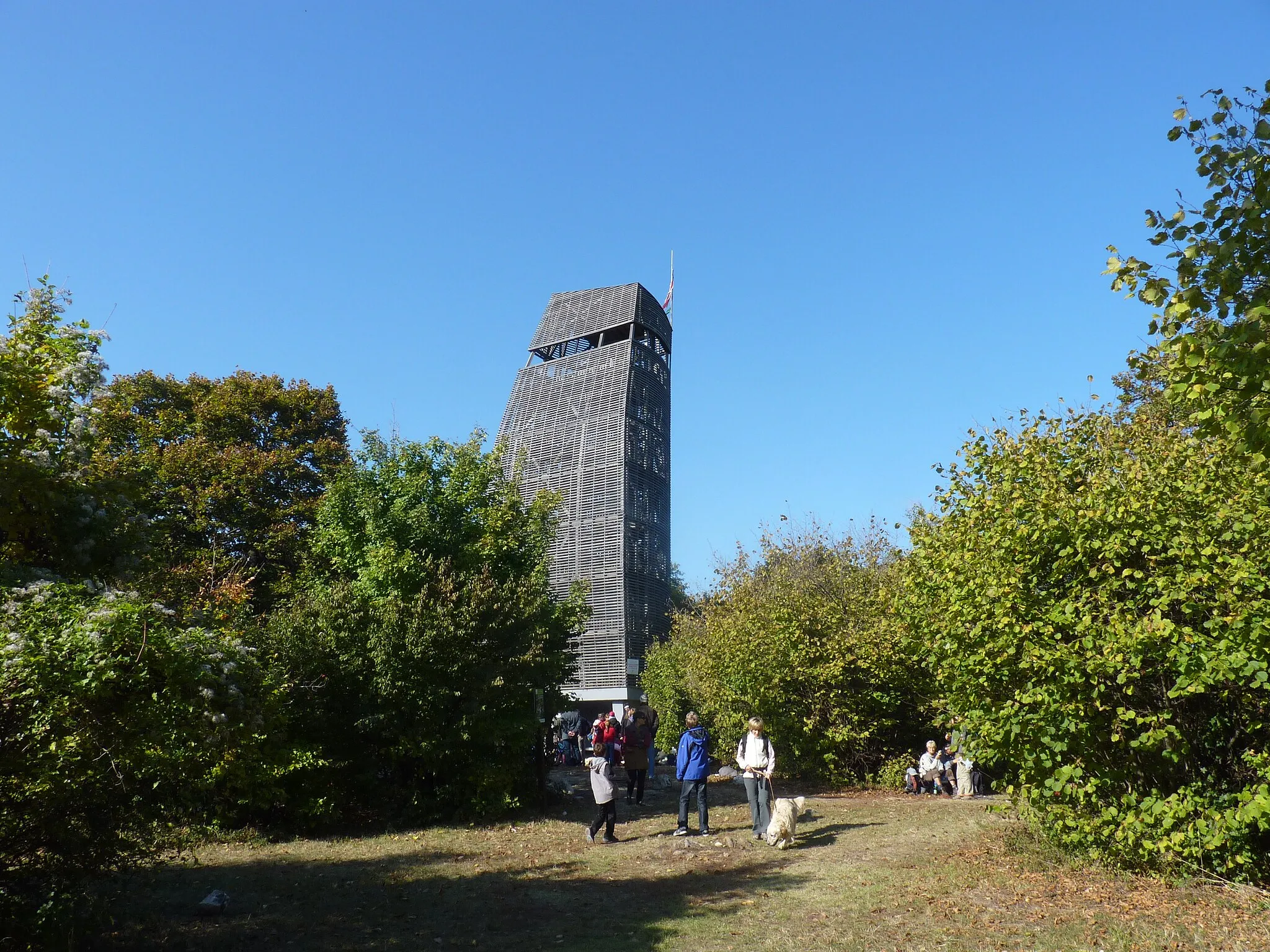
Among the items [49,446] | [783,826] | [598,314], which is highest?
[598,314]

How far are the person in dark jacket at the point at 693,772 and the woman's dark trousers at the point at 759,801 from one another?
0.60m

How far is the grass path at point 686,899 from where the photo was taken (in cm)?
662

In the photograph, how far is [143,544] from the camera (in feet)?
30.5

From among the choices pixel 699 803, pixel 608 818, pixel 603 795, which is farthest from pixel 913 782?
pixel 603 795

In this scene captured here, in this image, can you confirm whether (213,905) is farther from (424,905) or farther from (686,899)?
(686,899)

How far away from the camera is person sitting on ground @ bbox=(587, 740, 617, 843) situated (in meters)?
11.0

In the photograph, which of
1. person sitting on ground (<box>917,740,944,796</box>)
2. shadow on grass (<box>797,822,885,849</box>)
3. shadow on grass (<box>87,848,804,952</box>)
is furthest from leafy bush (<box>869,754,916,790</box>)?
shadow on grass (<box>87,848,804,952</box>)

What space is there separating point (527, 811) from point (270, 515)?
1263 centimetres

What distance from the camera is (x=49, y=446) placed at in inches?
328

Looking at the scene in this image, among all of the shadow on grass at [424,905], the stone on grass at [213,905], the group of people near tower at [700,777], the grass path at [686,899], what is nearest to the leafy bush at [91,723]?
the shadow on grass at [424,905]

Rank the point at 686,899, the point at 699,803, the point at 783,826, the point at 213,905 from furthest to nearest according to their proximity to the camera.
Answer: the point at 699,803 → the point at 783,826 → the point at 686,899 → the point at 213,905

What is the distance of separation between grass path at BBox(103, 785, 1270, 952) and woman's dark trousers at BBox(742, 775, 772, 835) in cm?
37

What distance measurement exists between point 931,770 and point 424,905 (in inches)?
436

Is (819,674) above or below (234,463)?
below
